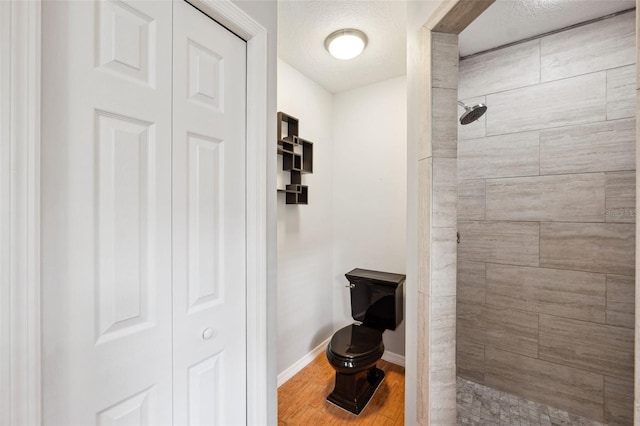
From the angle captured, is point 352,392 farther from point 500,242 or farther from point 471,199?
point 471,199

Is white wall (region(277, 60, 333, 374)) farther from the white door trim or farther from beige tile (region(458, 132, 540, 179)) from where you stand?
the white door trim

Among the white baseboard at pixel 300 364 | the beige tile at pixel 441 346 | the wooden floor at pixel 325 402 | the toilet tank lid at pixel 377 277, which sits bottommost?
the wooden floor at pixel 325 402

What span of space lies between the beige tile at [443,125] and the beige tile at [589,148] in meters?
1.03

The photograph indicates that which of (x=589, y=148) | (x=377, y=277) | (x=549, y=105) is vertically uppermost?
(x=549, y=105)

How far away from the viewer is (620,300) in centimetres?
162

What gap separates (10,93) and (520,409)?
282 centimetres

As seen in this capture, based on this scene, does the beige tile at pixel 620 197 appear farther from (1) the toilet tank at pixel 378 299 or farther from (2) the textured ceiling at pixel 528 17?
(1) the toilet tank at pixel 378 299

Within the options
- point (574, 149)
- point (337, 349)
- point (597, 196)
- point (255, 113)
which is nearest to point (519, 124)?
point (574, 149)

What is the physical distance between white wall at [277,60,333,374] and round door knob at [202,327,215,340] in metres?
1.15

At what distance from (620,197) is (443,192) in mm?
1243

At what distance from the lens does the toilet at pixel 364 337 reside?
1.80 metres

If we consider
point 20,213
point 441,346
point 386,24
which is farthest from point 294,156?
point 20,213

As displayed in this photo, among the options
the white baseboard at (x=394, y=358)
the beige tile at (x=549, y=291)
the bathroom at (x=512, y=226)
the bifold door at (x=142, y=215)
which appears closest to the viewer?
the bifold door at (x=142, y=215)

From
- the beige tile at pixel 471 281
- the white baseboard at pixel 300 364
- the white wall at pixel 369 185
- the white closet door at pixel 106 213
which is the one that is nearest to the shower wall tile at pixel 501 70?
the white wall at pixel 369 185
